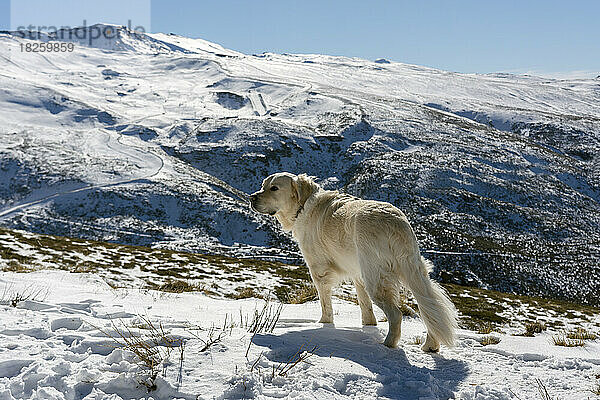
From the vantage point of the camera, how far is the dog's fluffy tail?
15.5 feet

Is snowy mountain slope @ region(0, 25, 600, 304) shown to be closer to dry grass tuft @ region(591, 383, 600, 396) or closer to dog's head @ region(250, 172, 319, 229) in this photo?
dog's head @ region(250, 172, 319, 229)

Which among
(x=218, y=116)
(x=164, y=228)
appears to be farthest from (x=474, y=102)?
(x=164, y=228)

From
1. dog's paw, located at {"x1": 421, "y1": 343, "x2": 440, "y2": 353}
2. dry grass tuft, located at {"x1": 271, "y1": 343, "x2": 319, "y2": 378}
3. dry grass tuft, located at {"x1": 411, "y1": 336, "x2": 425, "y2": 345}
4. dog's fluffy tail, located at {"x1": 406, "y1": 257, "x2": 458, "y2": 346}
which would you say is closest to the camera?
dry grass tuft, located at {"x1": 271, "y1": 343, "x2": 319, "y2": 378}

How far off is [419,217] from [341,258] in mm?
42068

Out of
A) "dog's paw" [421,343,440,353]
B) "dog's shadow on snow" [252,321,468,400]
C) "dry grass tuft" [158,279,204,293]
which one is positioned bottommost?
"dry grass tuft" [158,279,204,293]

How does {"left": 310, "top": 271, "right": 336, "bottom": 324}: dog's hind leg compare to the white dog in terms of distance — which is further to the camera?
{"left": 310, "top": 271, "right": 336, "bottom": 324}: dog's hind leg

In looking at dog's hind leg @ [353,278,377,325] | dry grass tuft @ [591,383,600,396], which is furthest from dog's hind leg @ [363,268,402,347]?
dry grass tuft @ [591,383,600,396]

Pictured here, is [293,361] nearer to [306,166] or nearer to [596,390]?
[596,390]

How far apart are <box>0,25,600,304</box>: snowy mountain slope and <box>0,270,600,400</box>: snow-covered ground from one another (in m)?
30.6

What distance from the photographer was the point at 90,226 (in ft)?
135

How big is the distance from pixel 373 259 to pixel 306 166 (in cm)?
5656

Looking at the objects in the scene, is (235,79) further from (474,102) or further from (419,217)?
(419,217)

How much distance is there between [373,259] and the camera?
500cm

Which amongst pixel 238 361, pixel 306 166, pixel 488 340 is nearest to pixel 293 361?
pixel 238 361
